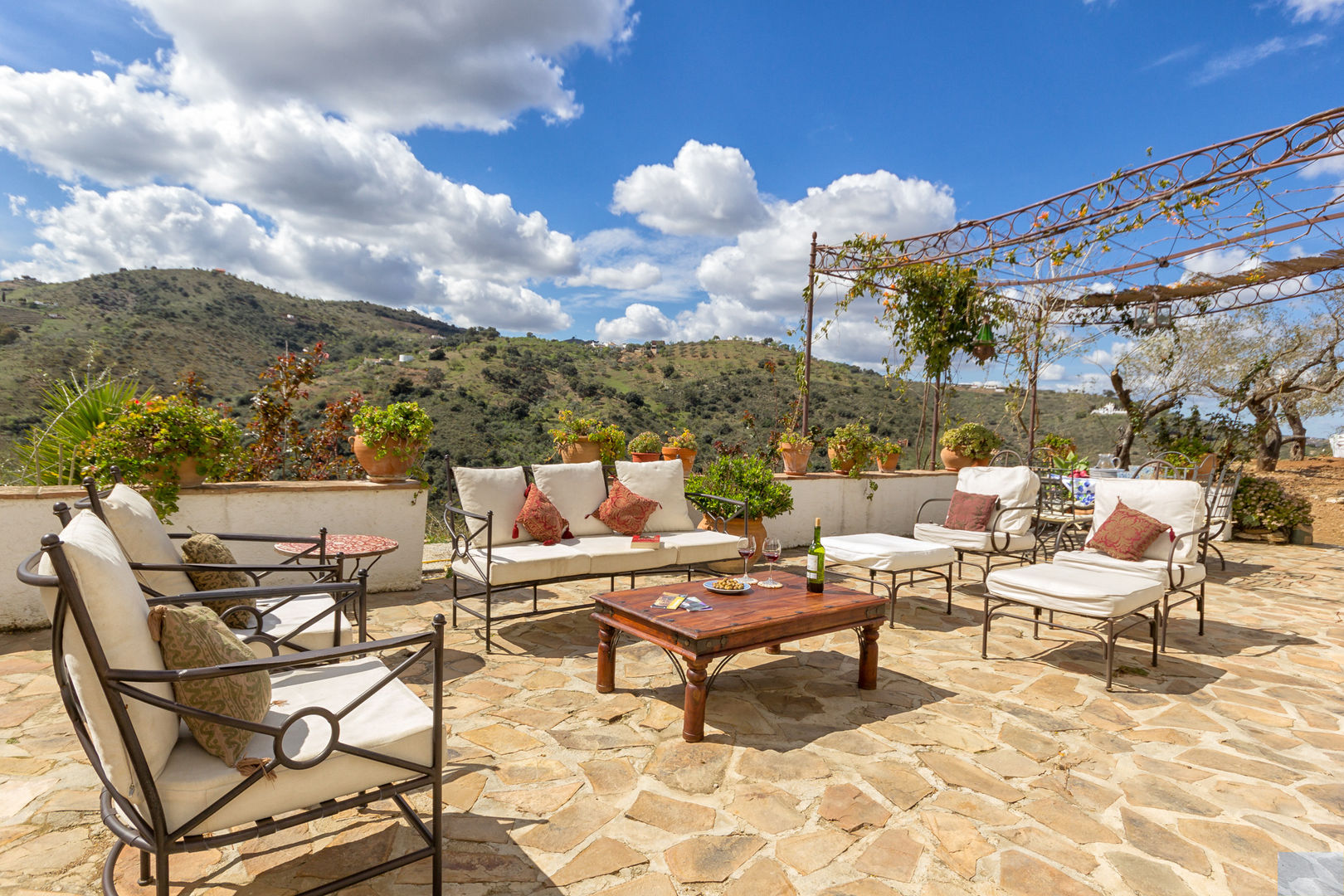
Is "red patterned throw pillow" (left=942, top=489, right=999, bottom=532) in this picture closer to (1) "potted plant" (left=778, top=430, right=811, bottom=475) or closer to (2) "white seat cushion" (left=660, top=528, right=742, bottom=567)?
(1) "potted plant" (left=778, top=430, right=811, bottom=475)

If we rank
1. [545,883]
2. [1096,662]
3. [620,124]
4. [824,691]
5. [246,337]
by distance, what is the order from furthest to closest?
1. [246,337]
2. [620,124]
3. [1096,662]
4. [824,691]
5. [545,883]

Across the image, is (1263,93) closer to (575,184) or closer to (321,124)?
(575,184)

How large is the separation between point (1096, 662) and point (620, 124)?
6.92m

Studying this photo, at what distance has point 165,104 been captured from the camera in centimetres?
604

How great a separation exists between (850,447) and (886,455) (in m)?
0.68

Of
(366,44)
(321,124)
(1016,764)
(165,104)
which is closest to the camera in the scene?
(1016,764)

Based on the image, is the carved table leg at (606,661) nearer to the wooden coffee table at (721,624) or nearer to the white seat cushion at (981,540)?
the wooden coffee table at (721,624)

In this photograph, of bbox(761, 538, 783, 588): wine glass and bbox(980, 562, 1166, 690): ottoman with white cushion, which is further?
bbox(980, 562, 1166, 690): ottoman with white cushion

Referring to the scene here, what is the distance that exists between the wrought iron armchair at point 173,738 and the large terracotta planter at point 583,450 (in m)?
3.92

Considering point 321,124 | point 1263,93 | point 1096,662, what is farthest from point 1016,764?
point 321,124

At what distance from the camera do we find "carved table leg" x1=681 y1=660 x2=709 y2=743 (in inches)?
105

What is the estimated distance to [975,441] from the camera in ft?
25.8

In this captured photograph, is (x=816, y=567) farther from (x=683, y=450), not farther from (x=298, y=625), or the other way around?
(x=683, y=450)

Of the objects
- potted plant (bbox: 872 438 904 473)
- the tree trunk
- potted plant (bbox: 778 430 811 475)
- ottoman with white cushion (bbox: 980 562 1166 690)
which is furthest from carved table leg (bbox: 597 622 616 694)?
the tree trunk
